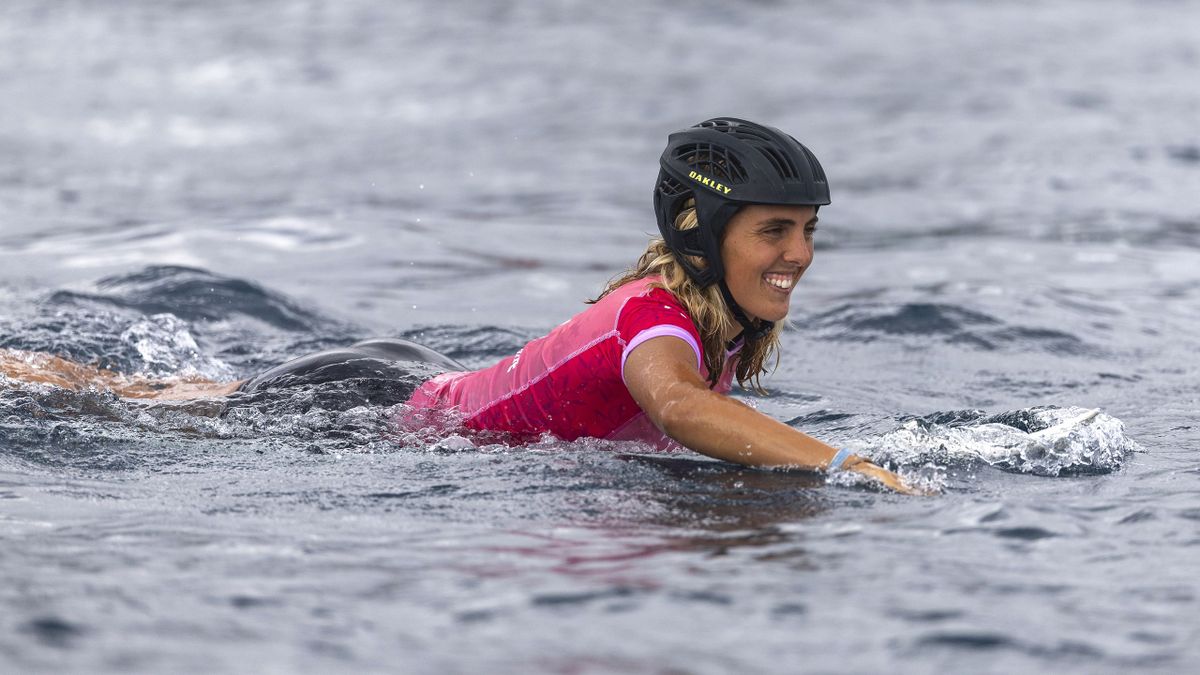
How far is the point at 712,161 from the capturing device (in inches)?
245

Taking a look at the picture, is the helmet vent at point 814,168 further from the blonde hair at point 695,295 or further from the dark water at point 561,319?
the dark water at point 561,319

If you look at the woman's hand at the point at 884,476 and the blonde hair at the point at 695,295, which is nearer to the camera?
the woman's hand at the point at 884,476

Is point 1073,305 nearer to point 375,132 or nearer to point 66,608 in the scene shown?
point 66,608

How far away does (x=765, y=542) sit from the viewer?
5285mm

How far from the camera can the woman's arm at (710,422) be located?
5.86 meters

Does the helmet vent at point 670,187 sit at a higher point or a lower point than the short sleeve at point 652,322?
higher

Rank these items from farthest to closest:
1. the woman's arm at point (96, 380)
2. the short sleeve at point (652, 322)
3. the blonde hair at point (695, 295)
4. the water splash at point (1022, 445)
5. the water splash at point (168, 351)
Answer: the water splash at point (168, 351) < the woman's arm at point (96, 380) < the water splash at point (1022, 445) < the blonde hair at point (695, 295) < the short sleeve at point (652, 322)

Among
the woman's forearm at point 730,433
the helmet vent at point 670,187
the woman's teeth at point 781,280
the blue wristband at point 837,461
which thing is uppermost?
the helmet vent at point 670,187

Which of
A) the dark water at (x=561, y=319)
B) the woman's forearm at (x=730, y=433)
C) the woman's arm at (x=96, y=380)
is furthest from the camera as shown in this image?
the woman's arm at (x=96, y=380)

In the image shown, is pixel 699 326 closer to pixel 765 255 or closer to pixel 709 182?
pixel 765 255

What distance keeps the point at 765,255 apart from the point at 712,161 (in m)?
0.46

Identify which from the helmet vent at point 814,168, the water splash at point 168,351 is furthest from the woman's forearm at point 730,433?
the water splash at point 168,351

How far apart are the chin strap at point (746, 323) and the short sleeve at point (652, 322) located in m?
0.21

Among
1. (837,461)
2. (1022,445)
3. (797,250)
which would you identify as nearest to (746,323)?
(797,250)
